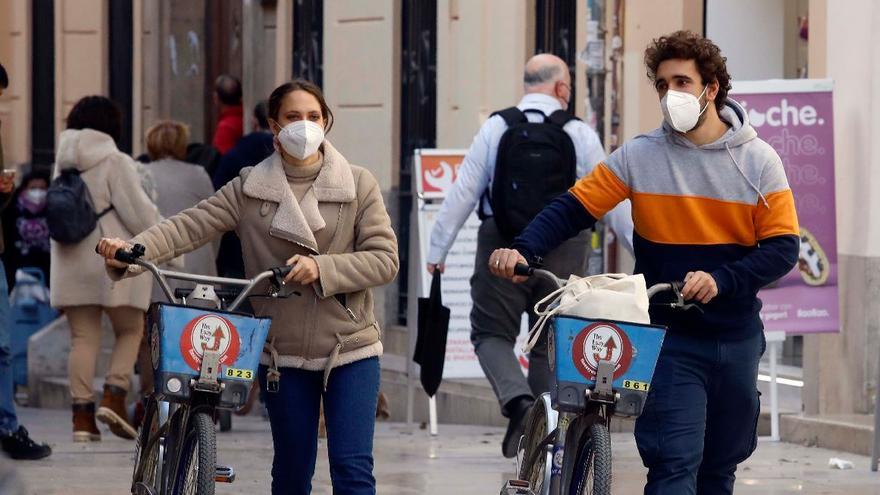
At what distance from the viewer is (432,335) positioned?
980 centimetres

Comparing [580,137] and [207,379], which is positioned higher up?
[580,137]

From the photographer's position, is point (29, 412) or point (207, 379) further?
point (29, 412)

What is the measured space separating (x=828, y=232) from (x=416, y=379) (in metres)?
4.04

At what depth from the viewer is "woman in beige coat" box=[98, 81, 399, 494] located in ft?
21.0

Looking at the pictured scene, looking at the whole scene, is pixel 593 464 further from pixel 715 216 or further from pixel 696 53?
pixel 696 53

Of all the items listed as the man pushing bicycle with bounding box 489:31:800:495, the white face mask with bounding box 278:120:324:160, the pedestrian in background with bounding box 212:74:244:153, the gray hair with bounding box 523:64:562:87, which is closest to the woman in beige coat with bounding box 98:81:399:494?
the white face mask with bounding box 278:120:324:160

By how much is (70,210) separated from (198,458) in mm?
5043

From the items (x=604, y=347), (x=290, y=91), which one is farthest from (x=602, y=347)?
(x=290, y=91)

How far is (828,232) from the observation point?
34.9ft

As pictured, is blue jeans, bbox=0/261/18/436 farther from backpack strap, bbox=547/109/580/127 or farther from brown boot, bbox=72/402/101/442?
backpack strap, bbox=547/109/580/127

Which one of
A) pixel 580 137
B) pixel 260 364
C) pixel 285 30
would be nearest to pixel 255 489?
pixel 580 137

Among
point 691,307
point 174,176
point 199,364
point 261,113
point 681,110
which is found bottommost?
point 199,364

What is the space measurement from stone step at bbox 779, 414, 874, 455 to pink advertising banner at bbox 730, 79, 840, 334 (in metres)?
0.45

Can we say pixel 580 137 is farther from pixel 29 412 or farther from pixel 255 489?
pixel 29 412
